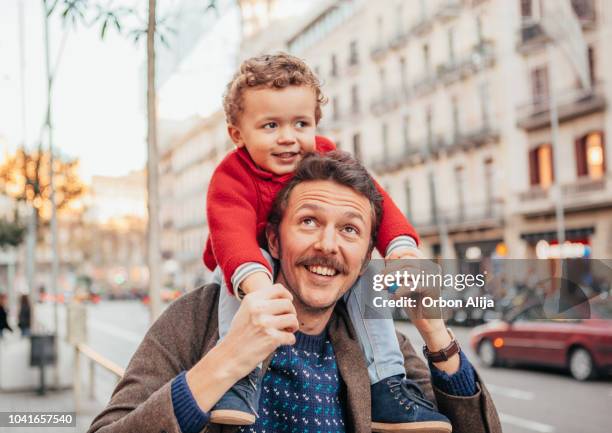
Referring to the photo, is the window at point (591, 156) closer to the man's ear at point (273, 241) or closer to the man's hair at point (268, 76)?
the man's hair at point (268, 76)

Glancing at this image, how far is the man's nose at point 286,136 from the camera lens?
2066mm

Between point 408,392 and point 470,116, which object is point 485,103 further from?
point 408,392

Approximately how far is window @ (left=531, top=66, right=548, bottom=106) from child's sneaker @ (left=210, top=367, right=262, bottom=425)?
28312mm

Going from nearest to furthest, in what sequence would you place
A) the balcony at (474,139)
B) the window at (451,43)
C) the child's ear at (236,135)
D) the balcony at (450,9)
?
1. the child's ear at (236,135)
2. the balcony at (474,139)
3. the balcony at (450,9)
4. the window at (451,43)

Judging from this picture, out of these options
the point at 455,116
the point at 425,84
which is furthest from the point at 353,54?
the point at 455,116

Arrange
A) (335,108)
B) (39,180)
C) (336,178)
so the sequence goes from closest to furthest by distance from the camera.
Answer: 1. (336,178)
2. (39,180)
3. (335,108)

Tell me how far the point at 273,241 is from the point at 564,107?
2674 cm

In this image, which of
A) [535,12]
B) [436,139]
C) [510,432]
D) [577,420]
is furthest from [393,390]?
[436,139]

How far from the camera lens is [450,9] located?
33156mm

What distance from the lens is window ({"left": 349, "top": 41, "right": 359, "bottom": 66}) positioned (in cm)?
4122

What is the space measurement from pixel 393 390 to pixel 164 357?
58 cm

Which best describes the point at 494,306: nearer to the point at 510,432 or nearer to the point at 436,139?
the point at 510,432

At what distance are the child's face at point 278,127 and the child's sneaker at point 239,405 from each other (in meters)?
0.63

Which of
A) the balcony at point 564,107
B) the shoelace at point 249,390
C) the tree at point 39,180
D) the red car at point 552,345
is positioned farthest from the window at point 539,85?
the shoelace at point 249,390
